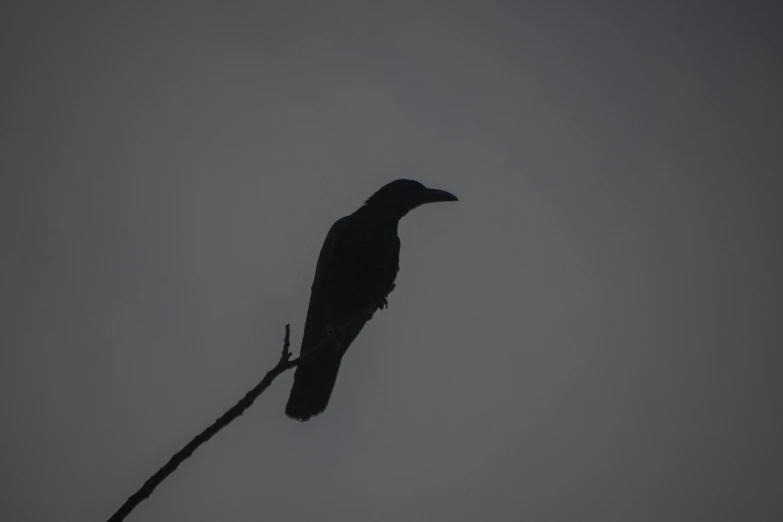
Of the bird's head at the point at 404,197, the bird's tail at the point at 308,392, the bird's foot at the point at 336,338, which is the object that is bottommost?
the bird's tail at the point at 308,392

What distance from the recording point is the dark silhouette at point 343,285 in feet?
13.8

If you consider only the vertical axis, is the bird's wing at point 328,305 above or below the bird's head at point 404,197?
below

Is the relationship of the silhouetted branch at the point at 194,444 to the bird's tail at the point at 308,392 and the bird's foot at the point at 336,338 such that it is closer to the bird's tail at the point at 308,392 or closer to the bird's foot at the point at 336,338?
the bird's foot at the point at 336,338

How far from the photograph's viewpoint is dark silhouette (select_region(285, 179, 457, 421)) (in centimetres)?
422

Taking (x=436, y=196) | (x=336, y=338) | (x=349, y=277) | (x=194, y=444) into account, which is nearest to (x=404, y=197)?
(x=436, y=196)

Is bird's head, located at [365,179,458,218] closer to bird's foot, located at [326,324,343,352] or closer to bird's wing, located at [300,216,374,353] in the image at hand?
bird's wing, located at [300,216,374,353]

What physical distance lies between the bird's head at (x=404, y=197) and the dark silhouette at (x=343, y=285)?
0.7 inches

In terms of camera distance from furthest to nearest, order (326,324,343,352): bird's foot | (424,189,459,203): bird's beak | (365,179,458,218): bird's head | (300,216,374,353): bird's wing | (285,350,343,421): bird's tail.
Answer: (424,189,459,203): bird's beak, (365,179,458,218): bird's head, (300,216,374,353): bird's wing, (285,350,343,421): bird's tail, (326,324,343,352): bird's foot

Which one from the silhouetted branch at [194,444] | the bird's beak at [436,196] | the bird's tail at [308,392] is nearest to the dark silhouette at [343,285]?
the bird's tail at [308,392]

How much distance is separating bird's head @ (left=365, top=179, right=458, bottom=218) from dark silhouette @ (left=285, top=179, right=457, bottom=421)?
2 centimetres

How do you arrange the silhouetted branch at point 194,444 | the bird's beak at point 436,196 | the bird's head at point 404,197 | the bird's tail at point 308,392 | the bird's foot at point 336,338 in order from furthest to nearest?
the bird's beak at point 436,196 → the bird's head at point 404,197 → the bird's tail at point 308,392 → the bird's foot at point 336,338 → the silhouetted branch at point 194,444

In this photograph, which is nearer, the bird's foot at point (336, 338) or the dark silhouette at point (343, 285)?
the bird's foot at point (336, 338)

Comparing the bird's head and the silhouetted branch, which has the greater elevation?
the bird's head

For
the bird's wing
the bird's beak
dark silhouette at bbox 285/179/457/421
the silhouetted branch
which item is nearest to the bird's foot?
dark silhouette at bbox 285/179/457/421
